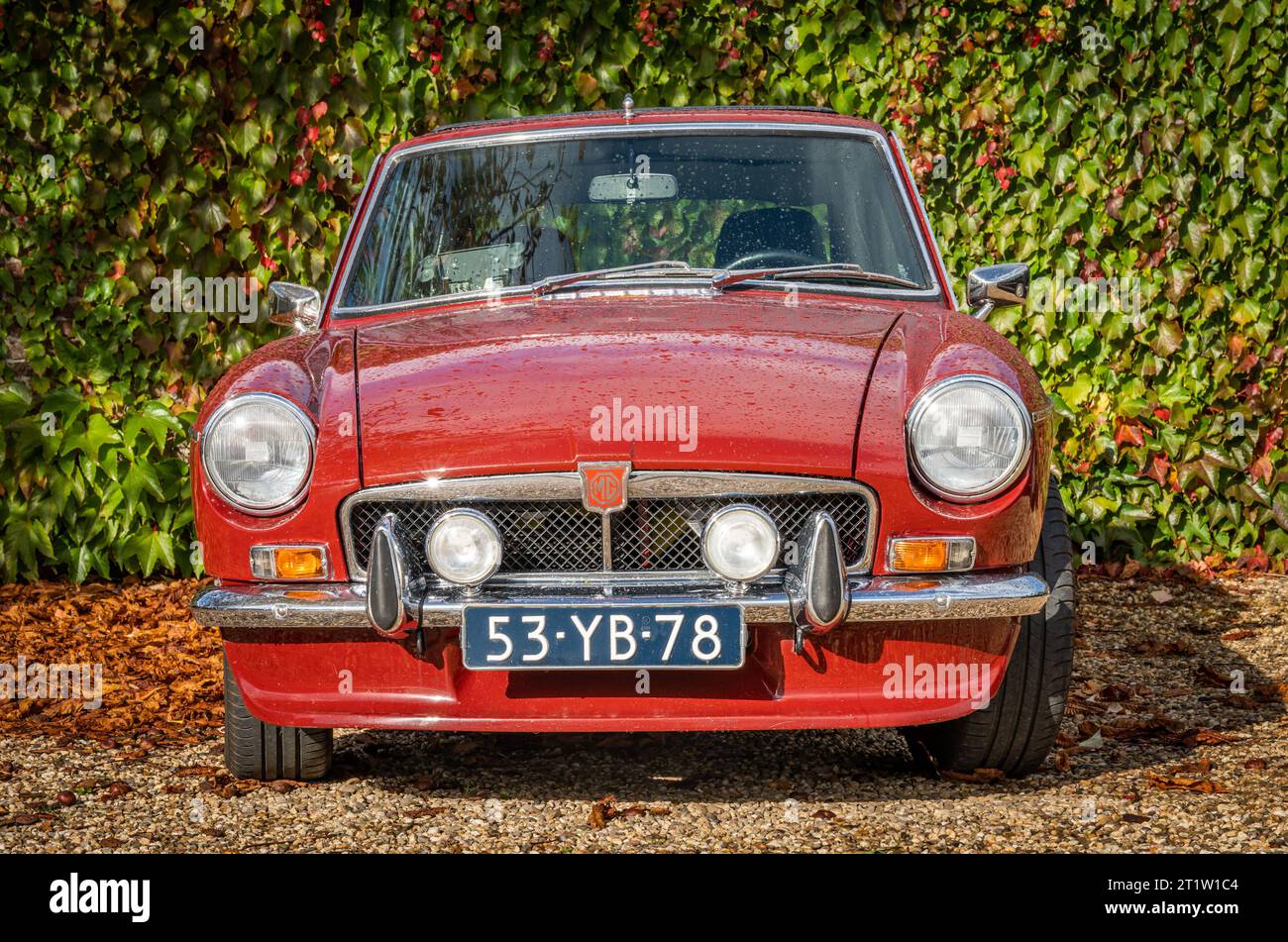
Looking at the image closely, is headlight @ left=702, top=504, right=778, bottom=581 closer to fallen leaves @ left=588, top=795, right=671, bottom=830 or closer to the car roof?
fallen leaves @ left=588, top=795, right=671, bottom=830

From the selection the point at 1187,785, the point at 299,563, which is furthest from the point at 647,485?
the point at 1187,785

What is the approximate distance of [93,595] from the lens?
5.79 meters

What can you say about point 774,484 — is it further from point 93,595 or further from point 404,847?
point 93,595

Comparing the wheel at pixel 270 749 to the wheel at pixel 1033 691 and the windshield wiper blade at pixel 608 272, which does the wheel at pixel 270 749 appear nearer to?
the windshield wiper blade at pixel 608 272

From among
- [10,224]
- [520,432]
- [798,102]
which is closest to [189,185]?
[10,224]

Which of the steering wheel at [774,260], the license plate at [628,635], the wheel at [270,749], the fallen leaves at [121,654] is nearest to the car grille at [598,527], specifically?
the license plate at [628,635]

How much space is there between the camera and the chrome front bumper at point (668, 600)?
2811 mm

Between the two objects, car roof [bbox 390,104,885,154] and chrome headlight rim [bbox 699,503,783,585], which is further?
car roof [bbox 390,104,885,154]

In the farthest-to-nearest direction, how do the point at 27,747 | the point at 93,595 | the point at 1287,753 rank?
the point at 93,595 < the point at 27,747 < the point at 1287,753

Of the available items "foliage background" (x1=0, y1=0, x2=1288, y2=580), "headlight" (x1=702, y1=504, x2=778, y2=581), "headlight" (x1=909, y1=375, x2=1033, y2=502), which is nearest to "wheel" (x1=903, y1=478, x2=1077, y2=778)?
"headlight" (x1=909, y1=375, x2=1033, y2=502)

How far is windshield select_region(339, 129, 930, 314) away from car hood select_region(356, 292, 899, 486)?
0.63 m

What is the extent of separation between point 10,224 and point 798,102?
3.27 meters

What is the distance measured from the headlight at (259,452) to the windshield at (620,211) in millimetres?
865

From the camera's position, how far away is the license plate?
2781mm
